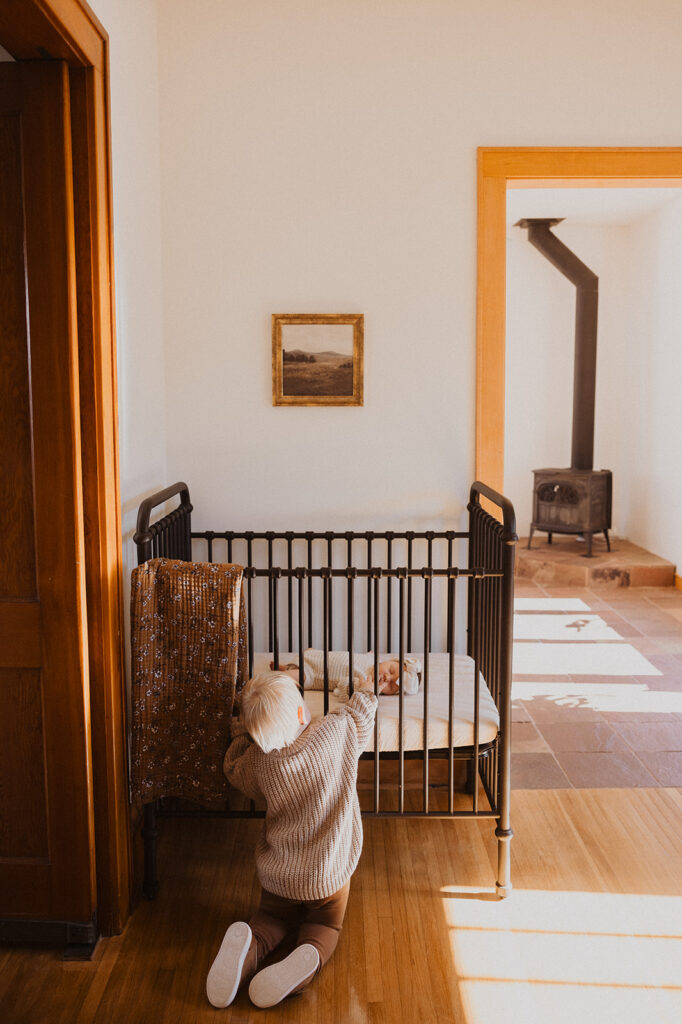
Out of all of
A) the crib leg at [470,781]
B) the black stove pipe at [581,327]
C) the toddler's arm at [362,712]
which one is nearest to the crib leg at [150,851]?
the toddler's arm at [362,712]

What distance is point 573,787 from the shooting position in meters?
2.87

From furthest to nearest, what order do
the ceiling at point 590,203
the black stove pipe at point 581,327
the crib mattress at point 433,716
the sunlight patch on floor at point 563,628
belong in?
the black stove pipe at point 581,327 → the ceiling at point 590,203 → the sunlight patch on floor at point 563,628 → the crib mattress at point 433,716

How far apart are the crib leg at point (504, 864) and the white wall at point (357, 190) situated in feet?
3.63

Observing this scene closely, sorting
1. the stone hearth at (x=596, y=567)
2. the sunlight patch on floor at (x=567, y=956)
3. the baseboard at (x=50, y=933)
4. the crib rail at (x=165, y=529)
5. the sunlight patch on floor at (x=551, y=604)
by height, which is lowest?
the sunlight patch on floor at (x=567, y=956)

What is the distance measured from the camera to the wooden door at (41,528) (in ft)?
6.13

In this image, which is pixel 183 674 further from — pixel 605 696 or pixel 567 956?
pixel 605 696

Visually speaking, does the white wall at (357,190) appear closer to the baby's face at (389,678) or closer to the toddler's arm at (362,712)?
the baby's face at (389,678)

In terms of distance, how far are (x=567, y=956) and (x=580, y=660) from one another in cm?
237

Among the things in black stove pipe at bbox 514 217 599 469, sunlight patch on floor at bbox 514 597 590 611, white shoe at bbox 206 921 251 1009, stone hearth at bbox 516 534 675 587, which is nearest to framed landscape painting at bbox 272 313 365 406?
white shoe at bbox 206 921 251 1009

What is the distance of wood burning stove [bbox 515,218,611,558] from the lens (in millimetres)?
6250

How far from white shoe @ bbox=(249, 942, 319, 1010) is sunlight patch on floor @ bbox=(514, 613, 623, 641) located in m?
2.98

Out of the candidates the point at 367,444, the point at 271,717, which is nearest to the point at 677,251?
the point at 367,444

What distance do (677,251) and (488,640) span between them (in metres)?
4.38

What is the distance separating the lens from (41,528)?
6.42ft
